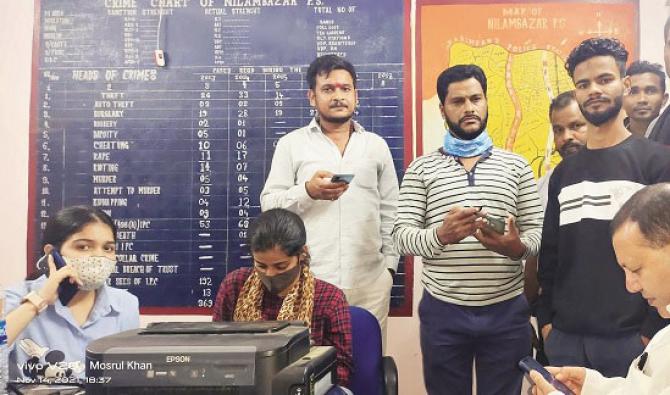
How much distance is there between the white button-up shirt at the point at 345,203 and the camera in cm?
294

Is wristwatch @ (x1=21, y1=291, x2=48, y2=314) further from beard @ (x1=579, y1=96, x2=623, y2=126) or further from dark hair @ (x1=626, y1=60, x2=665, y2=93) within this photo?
dark hair @ (x1=626, y1=60, x2=665, y2=93)

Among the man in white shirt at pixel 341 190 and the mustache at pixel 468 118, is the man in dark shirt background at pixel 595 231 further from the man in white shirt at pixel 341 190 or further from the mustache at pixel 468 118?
the man in white shirt at pixel 341 190

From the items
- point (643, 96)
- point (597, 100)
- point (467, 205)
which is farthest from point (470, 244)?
point (643, 96)

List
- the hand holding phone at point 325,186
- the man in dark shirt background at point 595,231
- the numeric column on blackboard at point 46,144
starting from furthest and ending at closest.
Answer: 1. the numeric column on blackboard at point 46,144
2. the hand holding phone at point 325,186
3. the man in dark shirt background at point 595,231

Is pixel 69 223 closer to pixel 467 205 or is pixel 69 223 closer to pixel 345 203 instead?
pixel 345 203

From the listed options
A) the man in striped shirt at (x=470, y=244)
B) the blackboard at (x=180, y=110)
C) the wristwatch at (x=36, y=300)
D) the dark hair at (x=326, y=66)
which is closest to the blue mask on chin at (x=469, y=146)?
the man in striped shirt at (x=470, y=244)

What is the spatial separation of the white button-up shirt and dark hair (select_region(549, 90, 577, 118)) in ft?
2.46

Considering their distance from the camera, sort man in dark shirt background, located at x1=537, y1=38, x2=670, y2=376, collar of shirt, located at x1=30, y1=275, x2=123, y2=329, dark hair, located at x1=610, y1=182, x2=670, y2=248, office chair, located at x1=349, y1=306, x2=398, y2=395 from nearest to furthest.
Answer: dark hair, located at x1=610, y1=182, x2=670, y2=248, office chair, located at x1=349, y1=306, x2=398, y2=395, collar of shirt, located at x1=30, y1=275, x2=123, y2=329, man in dark shirt background, located at x1=537, y1=38, x2=670, y2=376

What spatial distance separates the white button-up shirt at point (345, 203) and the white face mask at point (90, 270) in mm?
757

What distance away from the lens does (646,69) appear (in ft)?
9.46

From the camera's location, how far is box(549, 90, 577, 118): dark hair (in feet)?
9.57

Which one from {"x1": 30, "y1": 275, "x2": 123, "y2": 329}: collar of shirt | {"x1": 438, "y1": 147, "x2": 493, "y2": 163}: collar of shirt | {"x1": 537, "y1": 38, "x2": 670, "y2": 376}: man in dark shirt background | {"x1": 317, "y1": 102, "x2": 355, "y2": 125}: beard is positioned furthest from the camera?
{"x1": 317, "y1": 102, "x2": 355, "y2": 125}: beard

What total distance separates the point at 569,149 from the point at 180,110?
1760 millimetres

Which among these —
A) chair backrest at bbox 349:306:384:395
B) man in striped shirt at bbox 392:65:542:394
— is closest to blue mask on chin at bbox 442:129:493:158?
man in striped shirt at bbox 392:65:542:394
